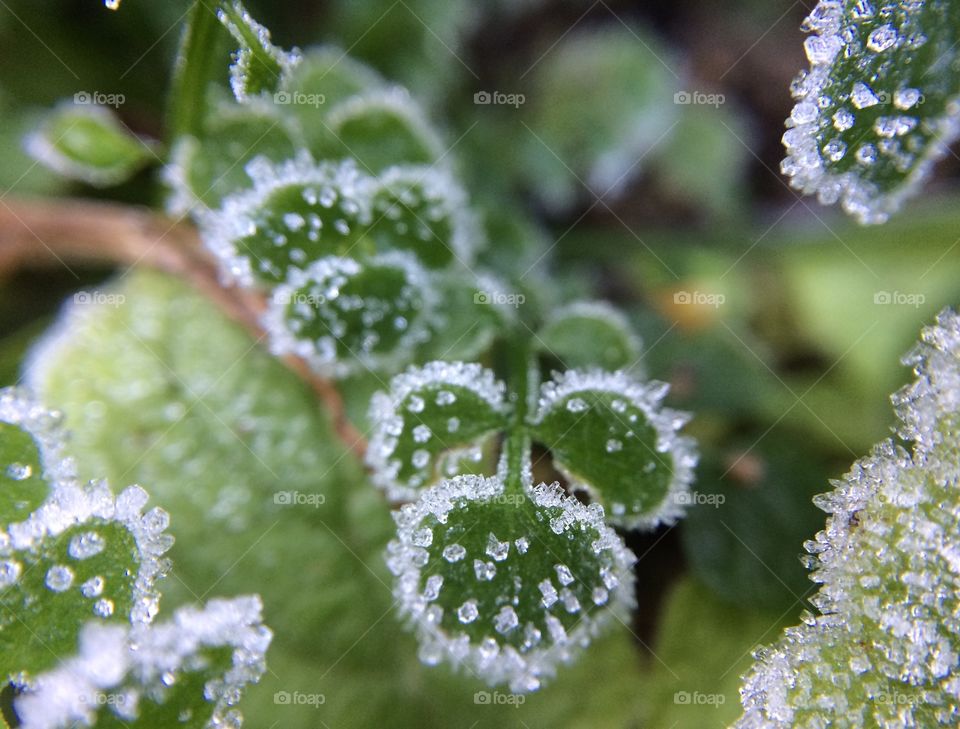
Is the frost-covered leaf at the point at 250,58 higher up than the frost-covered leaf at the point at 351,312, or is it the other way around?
the frost-covered leaf at the point at 250,58

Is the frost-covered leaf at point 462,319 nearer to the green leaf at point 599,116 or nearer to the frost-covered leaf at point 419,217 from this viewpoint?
the frost-covered leaf at point 419,217

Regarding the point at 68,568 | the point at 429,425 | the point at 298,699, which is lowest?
the point at 298,699

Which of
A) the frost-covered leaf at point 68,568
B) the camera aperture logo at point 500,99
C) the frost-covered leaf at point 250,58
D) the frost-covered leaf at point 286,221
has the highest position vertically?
the camera aperture logo at point 500,99

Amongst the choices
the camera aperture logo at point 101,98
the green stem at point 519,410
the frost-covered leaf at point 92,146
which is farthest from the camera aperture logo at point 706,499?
the camera aperture logo at point 101,98

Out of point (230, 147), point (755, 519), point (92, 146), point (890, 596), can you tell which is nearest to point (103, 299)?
point (92, 146)

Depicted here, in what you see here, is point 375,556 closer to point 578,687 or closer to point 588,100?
point 578,687

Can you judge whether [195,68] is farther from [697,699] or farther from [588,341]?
[697,699]

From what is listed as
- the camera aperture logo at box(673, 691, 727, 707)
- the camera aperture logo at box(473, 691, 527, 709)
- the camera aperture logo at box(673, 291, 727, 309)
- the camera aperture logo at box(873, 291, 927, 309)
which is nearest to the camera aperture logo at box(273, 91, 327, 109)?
the camera aperture logo at box(673, 291, 727, 309)
